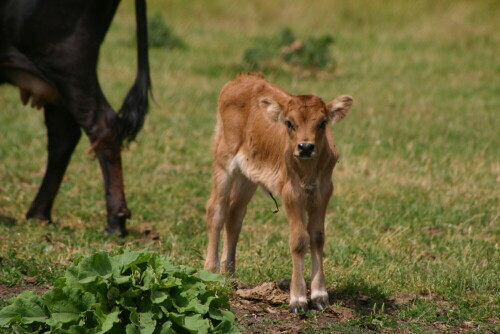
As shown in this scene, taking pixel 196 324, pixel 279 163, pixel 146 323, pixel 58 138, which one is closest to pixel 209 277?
pixel 196 324

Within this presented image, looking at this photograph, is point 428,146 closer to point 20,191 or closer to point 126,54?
point 20,191

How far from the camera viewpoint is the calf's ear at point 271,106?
608 centimetres

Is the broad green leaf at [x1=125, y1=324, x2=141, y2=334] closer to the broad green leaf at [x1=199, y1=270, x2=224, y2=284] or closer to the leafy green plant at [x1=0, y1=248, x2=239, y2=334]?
the leafy green plant at [x1=0, y1=248, x2=239, y2=334]

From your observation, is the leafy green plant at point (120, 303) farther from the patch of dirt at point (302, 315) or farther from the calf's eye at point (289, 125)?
the calf's eye at point (289, 125)

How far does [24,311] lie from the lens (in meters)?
5.08

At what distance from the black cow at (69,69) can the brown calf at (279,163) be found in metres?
1.55

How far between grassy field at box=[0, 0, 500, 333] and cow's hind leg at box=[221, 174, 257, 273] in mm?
183

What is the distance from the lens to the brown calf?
588 centimetres

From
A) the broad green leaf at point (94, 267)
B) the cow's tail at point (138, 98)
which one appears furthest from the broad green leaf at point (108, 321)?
the cow's tail at point (138, 98)

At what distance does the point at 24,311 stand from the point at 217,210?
82.7 inches

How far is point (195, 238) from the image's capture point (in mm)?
7902

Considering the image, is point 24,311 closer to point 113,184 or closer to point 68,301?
point 68,301

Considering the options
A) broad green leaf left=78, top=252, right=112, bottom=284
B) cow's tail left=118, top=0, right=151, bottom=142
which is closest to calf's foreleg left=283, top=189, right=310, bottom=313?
broad green leaf left=78, top=252, right=112, bottom=284

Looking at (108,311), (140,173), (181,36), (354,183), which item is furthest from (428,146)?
(181,36)
